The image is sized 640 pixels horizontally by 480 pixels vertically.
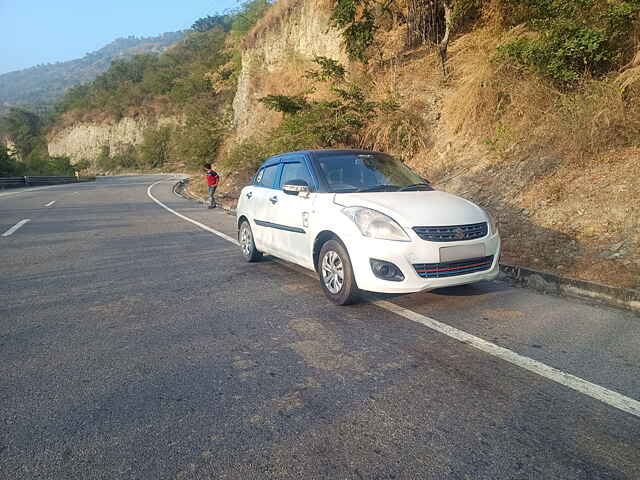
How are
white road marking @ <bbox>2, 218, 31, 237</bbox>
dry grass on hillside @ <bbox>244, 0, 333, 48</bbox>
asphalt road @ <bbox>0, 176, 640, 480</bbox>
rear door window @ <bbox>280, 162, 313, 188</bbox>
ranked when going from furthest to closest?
dry grass on hillside @ <bbox>244, 0, 333, 48</bbox>, white road marking @ <bbox>2, 218, 31, 237</bbox>, rear door window @ <bbox>280, 162, 313, 188</bbox>, asphalt road @ <bbox>0, 176, 640, 480</bbox>

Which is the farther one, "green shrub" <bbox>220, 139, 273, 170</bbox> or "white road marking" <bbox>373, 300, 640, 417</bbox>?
"green shrub" <bbox>220, 139, 273, 170</bbox>

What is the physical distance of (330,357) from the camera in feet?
11.1

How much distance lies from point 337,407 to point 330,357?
2.35 feet

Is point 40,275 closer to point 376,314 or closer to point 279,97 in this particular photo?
point 376,314

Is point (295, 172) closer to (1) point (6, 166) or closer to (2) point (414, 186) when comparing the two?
(2) point (414, 186)

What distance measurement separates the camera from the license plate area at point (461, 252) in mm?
4134

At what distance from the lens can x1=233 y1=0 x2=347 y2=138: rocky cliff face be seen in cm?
2205

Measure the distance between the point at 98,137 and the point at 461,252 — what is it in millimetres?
90949

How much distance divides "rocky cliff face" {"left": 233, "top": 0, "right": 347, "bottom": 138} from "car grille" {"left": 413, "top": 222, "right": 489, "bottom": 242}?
47.6 ft

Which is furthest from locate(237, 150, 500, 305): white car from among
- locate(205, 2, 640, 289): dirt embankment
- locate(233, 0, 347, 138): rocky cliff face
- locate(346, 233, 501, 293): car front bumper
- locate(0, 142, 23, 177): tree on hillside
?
locate(0, 142, 23, 177): tree on hillside

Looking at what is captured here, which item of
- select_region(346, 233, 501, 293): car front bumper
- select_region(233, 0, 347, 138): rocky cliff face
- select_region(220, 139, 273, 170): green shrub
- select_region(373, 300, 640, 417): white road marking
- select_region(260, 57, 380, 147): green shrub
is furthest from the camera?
select_region(233, 0, 347, 138): rocky cliff face

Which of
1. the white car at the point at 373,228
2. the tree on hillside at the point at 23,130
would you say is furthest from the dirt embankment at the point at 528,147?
the tree on hillside at the point at 23,130

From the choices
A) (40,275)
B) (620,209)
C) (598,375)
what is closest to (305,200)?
(598,375)

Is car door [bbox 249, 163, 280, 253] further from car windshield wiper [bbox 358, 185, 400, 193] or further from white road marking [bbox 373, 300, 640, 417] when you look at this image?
white road marking [bbox 373, 300, 640, 417]
